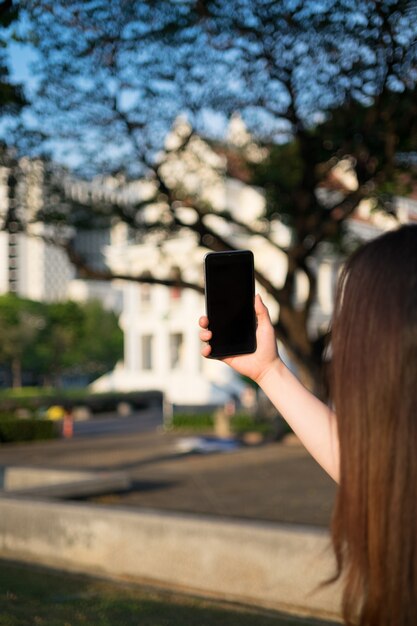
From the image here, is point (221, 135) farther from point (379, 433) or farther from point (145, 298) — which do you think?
point (145, 298)

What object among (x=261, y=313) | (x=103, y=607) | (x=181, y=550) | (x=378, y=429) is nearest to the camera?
(x=378, y=429)

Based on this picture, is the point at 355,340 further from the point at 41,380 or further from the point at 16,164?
the point at 41,380

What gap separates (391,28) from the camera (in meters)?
12.3

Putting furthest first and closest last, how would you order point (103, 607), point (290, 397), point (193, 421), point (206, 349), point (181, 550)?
point (193, 421)
point (181, 550)
point (103, 607)
point (206, 349)
point (290, 397)

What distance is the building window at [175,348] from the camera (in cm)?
7288

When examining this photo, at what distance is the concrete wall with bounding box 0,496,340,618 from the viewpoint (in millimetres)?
6715

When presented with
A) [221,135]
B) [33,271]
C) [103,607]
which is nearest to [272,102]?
[221,135]

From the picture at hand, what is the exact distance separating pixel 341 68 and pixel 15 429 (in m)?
18.6

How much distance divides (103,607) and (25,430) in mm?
23594

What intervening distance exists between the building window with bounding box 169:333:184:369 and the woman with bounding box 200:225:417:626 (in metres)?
70.8

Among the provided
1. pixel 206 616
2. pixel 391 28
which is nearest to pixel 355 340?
pixel 206 616

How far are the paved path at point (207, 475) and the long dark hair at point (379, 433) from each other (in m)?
9.69

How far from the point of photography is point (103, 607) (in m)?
6.21

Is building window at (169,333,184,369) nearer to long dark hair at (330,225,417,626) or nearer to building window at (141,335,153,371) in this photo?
building window at (141,335,153,371)
